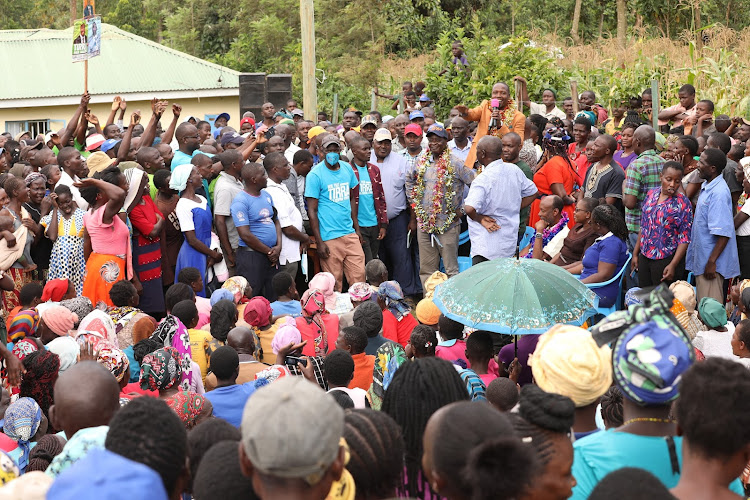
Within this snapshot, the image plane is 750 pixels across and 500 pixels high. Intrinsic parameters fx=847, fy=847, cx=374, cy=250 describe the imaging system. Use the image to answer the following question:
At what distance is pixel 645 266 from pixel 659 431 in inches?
218

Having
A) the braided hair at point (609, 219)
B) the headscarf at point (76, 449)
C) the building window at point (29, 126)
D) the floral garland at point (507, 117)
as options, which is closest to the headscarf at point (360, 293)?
the braided hair at point (609, 219)

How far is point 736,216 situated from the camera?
8.52 m

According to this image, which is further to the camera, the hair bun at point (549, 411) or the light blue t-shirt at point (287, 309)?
the light blue t-shirt at point (287, 309)

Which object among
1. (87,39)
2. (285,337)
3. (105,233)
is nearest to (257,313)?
(285,337)

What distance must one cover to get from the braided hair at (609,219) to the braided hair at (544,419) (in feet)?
16.3

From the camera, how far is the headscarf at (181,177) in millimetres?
8633

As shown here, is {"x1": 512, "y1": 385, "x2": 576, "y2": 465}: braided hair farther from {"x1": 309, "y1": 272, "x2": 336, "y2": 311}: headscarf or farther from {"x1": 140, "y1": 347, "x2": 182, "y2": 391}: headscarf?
{"x1": 309, "y1": 272, "x2": 336, "y2": 311}: headscarf

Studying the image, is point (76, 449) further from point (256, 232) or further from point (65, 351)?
point (256, 232)

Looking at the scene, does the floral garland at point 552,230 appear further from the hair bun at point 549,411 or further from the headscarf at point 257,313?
the hair bun at point 549,411

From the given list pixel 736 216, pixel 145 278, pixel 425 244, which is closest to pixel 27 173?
pixel 145 278

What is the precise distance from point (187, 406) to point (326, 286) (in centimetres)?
322

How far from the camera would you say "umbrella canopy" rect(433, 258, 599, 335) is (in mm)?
5785

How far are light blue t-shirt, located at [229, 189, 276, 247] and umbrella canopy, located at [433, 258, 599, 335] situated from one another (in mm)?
3285

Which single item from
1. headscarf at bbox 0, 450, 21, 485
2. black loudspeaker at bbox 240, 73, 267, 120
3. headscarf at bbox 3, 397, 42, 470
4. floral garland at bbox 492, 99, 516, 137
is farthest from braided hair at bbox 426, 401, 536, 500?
black loudspeaker at bbox 240, 73, 267, 120
